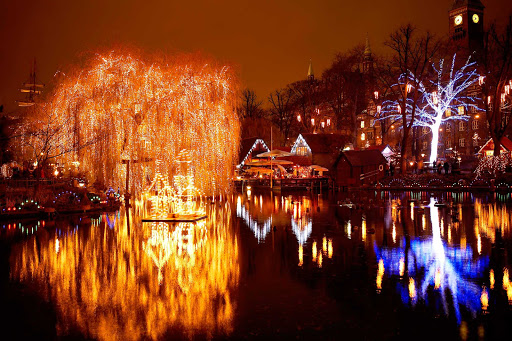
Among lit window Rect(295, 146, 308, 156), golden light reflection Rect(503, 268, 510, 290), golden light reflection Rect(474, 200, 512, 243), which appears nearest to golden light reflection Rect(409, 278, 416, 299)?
golden light reflection Rect(503, 268, 510, 290)

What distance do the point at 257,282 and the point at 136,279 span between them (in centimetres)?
260

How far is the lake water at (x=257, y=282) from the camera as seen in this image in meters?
6.93

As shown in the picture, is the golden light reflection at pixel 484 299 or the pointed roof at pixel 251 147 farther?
the pointed roof at pixel 251 147

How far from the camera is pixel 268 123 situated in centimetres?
8219

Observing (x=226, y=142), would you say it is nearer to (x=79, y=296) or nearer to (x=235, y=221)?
(x=235, y=221)

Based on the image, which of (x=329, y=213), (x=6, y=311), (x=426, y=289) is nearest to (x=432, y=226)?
(x=329, y=213)

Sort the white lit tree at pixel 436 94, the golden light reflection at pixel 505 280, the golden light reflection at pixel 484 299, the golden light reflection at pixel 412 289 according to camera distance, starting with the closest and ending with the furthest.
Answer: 1. the golden light reflection at pixel 484 299
2. the golden light reflection at pixel 412 289
3. the golden light reflection at pixel 505 280
4. the white lit tree at pixel 436 94

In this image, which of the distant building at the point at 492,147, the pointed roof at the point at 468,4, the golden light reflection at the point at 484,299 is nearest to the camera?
the golden light reflection at the point at 484,299

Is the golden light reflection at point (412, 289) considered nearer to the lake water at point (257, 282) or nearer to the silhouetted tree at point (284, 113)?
the lake water at point (257, 282)

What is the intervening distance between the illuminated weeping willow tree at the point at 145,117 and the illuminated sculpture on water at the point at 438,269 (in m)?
14.2

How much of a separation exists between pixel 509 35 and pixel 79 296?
44.7 m

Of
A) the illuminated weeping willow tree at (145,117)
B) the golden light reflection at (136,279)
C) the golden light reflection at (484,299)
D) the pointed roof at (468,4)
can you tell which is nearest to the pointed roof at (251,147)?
the illuminated weeping willow tree at (145,117)

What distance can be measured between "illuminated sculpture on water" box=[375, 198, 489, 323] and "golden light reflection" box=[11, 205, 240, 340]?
141 inches

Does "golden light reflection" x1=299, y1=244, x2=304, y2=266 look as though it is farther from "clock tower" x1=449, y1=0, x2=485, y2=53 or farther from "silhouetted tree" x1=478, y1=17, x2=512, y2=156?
"clock tower" x1=449, y1=0, x2=485, y2=53
